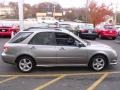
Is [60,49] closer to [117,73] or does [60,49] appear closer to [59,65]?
[59,65]

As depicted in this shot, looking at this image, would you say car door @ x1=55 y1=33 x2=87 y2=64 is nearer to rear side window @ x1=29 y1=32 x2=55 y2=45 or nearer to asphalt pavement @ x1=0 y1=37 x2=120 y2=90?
rear side window @ x1=29 y1=32 x2=55 y2=45

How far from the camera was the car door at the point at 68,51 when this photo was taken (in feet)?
34.9

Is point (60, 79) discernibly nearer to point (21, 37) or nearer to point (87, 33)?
point (21, 37)

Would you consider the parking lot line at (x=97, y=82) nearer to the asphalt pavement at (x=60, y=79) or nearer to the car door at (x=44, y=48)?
the asphalt pavement at (x=60, y=79)

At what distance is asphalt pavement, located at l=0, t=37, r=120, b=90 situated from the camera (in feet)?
28.2

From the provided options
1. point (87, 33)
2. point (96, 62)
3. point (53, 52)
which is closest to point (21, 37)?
point (53, 52)

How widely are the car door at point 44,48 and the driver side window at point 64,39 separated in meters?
0.18

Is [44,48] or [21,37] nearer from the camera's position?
[44,48]

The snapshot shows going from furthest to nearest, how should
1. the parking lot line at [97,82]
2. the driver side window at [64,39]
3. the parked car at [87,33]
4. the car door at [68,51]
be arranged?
the parked car at [87,33] → the driver side window at [64,39] → the car door at [68,51] → the parking lot line at [97,82]

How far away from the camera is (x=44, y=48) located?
10.7 meters

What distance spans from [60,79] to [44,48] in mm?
1556

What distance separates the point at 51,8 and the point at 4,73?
81.6 metres

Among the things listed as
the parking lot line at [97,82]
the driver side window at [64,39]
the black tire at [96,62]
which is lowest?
the parking lot line at [97,82]

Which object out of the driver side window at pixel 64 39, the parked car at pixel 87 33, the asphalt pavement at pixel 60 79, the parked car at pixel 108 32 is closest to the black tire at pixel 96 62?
the asphalt pavement at pixel 60 79
